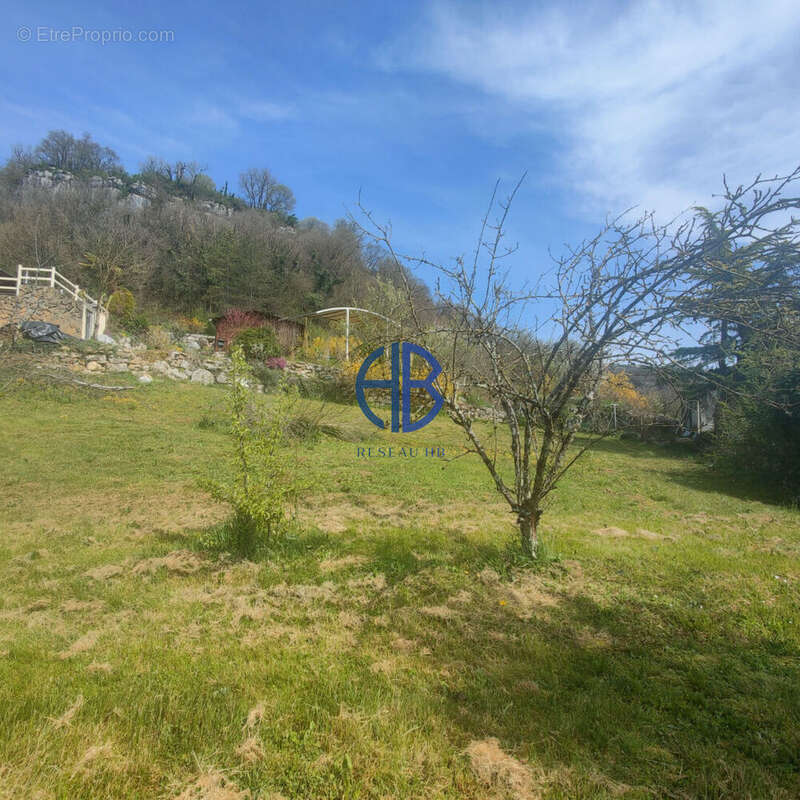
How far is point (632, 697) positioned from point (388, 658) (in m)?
1.24

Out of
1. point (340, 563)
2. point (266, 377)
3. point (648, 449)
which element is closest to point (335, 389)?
point (266, 377)

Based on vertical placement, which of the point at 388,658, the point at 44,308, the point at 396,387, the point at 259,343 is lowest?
the point at 388,658

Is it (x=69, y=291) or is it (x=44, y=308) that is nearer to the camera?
(x=44, y=308)

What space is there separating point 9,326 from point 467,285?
16827 mm

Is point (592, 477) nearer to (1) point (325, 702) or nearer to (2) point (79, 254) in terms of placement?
(1) point (325, 702)

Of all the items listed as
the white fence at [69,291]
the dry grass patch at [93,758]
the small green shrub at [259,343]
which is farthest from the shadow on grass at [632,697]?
the white fence at [69,291]

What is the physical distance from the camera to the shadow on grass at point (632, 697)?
1704 millimetres

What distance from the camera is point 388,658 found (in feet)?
8.09

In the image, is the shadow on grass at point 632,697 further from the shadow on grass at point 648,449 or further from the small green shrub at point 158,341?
the small green shrub at point 158,341

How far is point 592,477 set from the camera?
9289 millimetres

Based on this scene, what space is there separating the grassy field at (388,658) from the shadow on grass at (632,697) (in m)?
0.01

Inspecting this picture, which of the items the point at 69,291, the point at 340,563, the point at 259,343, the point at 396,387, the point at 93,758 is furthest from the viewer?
the point at 259,343

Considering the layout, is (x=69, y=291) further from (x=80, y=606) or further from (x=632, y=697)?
(x=632, y=697)

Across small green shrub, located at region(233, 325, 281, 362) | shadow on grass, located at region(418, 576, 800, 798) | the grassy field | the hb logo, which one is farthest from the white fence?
shadow on grass, located at region(418, 576, 800, 798)
